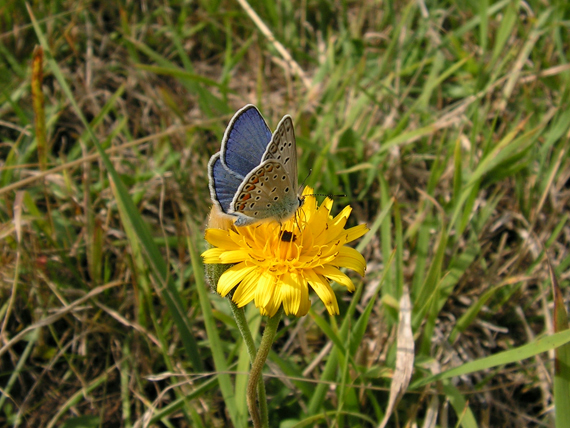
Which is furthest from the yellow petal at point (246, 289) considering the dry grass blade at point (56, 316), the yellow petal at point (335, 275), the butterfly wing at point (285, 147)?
the dry grass blade at point (56, 316)

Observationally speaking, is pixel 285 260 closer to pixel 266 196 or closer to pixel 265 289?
pixel 265 289

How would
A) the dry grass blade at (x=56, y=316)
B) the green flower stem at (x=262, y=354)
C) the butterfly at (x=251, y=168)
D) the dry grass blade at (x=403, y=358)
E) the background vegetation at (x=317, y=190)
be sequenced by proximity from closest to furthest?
the green flower stem at (x=262, y=354), the butterfly at (x=251, y=168), the dry grass blade at (x=403, y=358), the dry grass blade at (x=56, y=316), the background vegetation at (x=317, y=190)

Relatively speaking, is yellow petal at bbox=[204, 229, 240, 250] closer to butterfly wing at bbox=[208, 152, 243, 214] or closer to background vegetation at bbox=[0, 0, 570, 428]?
butterfly wing at bbox=[208, 152, 243, 214]

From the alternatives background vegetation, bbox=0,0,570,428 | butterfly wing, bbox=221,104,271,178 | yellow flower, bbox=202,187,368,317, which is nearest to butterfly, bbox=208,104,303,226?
butterfly wing, bbox=221,104,271,178

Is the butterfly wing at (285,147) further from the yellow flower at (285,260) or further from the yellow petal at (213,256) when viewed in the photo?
the yellow petal at (213,256)

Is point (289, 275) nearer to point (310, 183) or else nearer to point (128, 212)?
point (128, 212)

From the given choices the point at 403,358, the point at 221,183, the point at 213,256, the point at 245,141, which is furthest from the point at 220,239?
the point at 403,358
